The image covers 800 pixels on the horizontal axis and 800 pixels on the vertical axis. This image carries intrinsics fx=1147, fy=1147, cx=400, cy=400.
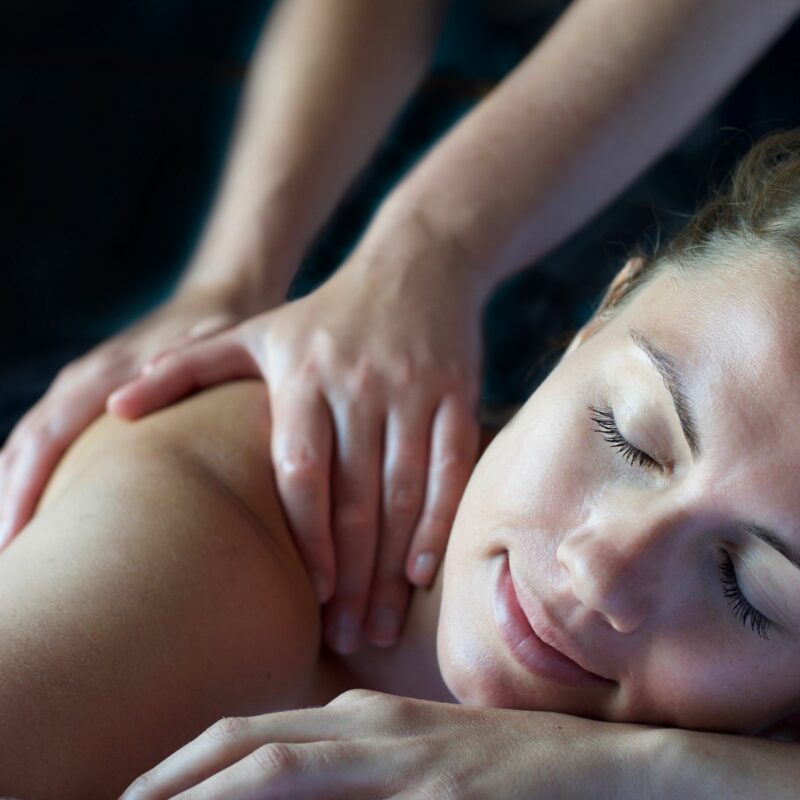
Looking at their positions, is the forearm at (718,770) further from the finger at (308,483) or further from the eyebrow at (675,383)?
the finger at (308,483)

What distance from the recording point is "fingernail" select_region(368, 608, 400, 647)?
105cm

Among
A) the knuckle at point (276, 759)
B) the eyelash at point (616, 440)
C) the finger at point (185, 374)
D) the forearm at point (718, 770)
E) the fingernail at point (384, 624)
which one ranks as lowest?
the fingernail at point (384, 624)

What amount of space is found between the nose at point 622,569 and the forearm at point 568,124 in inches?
18.4

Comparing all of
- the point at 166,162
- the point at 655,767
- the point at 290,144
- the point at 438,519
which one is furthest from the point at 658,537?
the point at 166,162

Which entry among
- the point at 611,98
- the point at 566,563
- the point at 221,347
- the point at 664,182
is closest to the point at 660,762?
the point at 566,563

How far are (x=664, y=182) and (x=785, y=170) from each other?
566 mm

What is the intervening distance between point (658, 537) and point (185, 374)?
1.71 ft

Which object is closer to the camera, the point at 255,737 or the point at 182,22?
the point at 255,737

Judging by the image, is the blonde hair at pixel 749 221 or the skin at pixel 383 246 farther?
the skin at pixel 383 246

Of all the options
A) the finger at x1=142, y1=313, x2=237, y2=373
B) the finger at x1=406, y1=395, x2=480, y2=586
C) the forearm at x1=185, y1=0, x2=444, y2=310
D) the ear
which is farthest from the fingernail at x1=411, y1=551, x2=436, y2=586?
the forearm at x1=185, y1=0, x2=444, y2=310

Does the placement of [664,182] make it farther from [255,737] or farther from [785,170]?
[255,737]

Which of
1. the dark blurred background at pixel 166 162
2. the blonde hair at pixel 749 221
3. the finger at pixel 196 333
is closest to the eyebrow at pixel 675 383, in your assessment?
the blonde hair at pixel 749 221

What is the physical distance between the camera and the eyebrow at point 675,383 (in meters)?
0.79

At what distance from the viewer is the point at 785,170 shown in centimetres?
98
